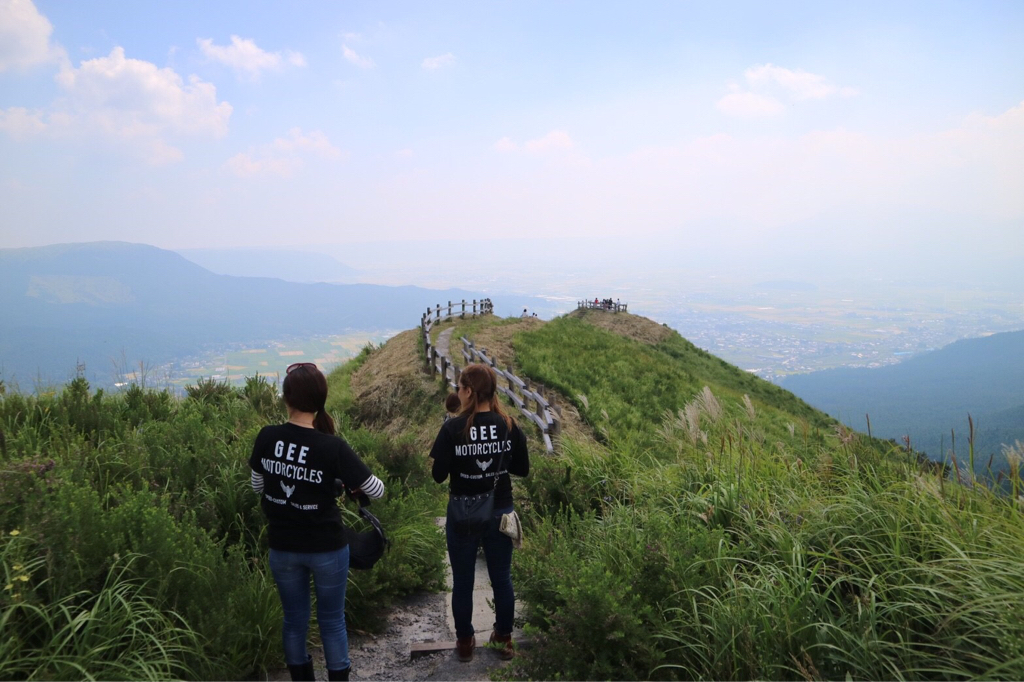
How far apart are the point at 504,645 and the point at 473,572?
1.98ft

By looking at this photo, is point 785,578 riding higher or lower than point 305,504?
lower

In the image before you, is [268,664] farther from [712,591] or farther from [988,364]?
[988,364]

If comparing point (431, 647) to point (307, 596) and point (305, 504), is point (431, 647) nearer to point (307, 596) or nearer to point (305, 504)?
point (307, 596)

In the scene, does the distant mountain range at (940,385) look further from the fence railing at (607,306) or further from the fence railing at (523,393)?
the fence railing at (523,393)

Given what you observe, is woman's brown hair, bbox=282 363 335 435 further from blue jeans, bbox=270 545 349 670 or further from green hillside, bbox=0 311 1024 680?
green hillside, bbox=0 311 1024 680

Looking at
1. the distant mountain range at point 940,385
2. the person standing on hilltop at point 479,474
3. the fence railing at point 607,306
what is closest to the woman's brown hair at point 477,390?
the person standing on hilltop at point 479,474

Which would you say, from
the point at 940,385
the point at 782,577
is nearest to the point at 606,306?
the point at 782,577

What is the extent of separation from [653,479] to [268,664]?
371cm

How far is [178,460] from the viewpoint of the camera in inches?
205

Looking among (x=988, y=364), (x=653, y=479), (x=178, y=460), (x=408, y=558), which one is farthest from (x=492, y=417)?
(x=988, y=364)

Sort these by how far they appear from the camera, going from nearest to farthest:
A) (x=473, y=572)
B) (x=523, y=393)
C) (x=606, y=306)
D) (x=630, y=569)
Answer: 1. (x=630, y=569)
2. (x=473, y=572)
3. (x=523, y=393)
4. (x=606, y=306)

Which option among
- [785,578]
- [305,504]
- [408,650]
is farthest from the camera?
[408,650]

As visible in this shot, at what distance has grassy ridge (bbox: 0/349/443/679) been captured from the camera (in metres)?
2.92

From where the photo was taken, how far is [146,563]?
138 inches
